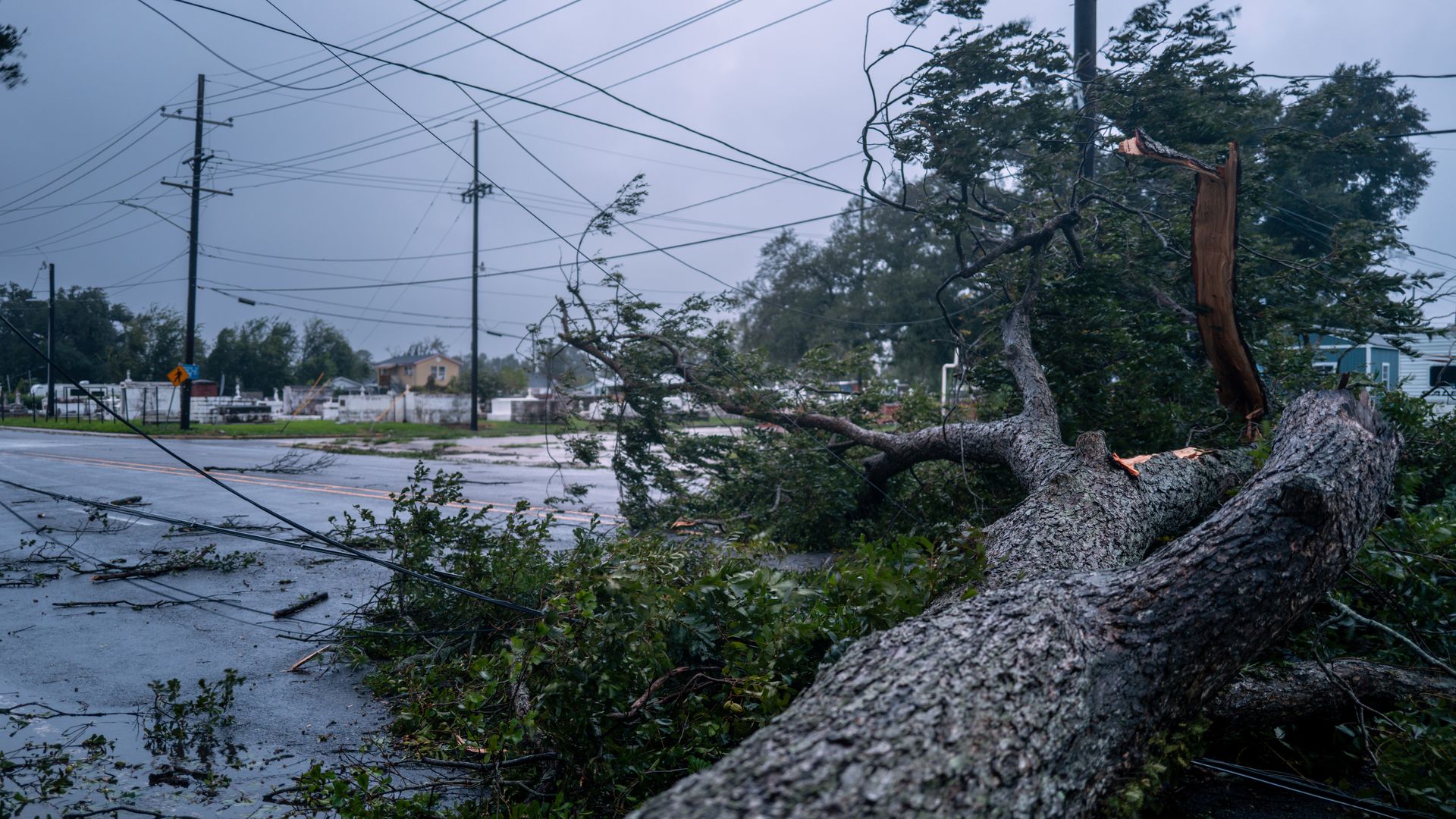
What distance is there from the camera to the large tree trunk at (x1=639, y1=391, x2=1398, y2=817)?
1.70 metres

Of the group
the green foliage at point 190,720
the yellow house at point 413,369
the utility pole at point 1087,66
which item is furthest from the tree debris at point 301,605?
the yellow house at point 413,369

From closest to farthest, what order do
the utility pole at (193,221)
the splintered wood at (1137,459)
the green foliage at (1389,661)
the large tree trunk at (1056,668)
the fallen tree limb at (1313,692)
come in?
Answer: the large tree trunk at (1056,668)
the green foliage at (1389,661)
the fallen tree limb at (1313,692)
the splintered wood at (1137,459)
the utility pole at (193,221)

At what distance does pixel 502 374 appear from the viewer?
5322cm

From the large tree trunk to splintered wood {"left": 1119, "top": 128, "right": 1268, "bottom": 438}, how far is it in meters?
1.95

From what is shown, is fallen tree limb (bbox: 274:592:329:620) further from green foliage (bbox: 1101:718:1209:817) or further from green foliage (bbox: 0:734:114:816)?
green foliage (bbox: 1101:718:1209:817)

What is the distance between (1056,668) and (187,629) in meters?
5.58

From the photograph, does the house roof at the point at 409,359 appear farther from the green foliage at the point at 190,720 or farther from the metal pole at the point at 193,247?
the green foliage at the point at 190,720

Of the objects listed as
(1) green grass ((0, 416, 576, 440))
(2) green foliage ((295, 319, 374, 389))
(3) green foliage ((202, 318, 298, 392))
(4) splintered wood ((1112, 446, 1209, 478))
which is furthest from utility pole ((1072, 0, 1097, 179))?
(2) green foliage ((295, 319, 374, 389))

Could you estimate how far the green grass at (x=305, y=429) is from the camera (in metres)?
27.0

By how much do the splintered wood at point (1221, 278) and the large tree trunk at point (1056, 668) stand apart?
1.95 metres

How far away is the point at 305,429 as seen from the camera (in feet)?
101

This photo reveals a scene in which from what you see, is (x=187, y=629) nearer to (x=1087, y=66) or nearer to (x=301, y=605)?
(x=301, y=605)

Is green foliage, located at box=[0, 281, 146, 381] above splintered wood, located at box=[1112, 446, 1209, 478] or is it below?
above

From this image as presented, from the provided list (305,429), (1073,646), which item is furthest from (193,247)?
(1073,646)
